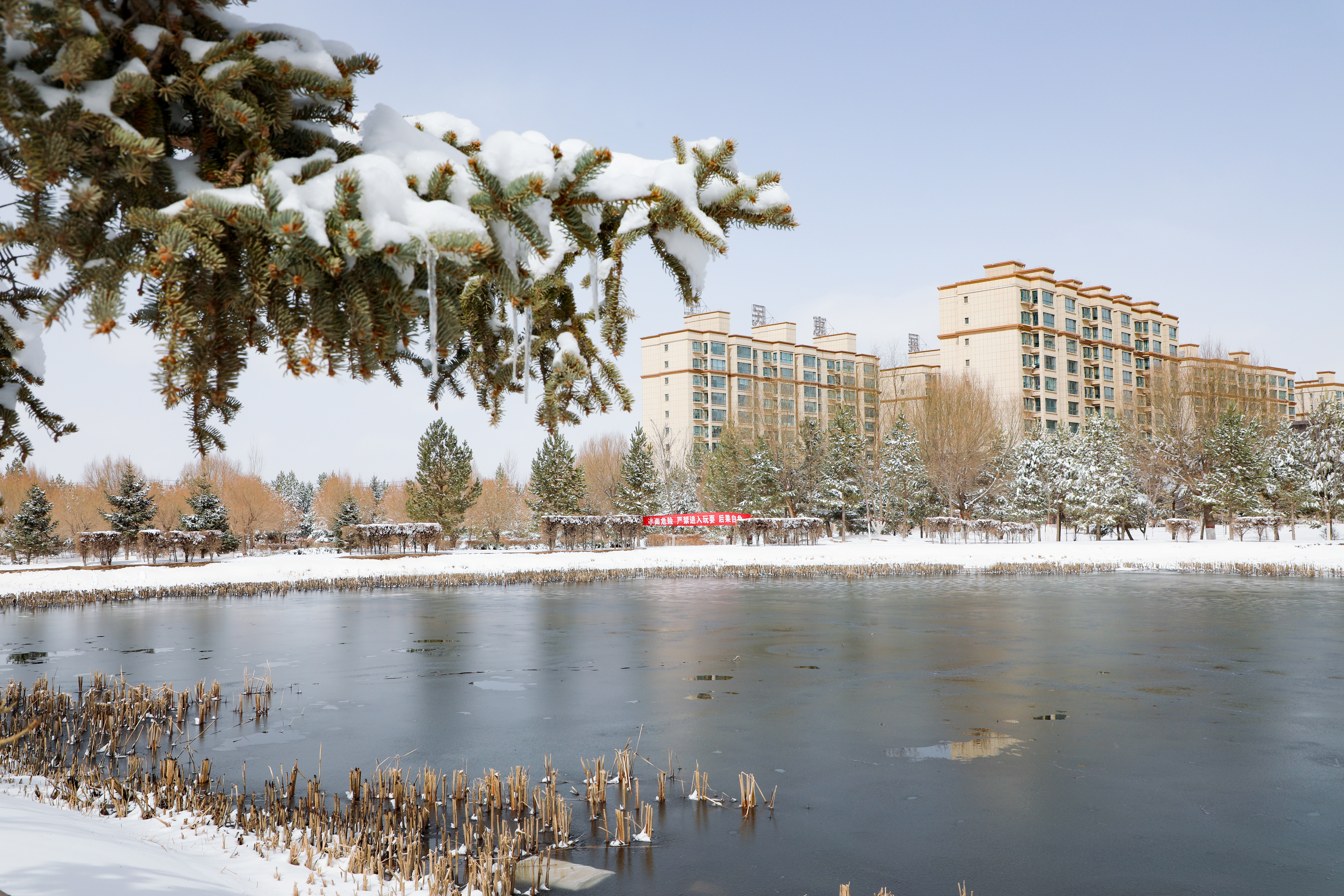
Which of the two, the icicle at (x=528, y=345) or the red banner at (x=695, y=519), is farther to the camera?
the red banner at (x=695, y=519)

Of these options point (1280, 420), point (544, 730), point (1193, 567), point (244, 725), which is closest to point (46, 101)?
point (544, 730)

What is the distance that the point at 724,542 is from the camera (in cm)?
6303

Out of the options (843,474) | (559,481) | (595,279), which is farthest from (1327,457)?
(595,279)

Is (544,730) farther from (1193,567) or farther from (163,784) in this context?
(1193,567)

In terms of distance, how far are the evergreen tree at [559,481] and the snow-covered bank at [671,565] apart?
7377 mm

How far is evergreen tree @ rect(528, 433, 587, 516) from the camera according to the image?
6375cm

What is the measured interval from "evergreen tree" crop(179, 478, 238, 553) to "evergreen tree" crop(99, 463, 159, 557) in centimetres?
208

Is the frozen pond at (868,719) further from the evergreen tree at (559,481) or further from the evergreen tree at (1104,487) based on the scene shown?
the evergreen tree at (559,481)

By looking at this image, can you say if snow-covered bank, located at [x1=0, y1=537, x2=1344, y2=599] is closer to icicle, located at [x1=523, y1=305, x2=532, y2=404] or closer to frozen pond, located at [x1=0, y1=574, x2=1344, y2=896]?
frozen pond, located at [x1=0, y1=574, x2=1344, y2=896]

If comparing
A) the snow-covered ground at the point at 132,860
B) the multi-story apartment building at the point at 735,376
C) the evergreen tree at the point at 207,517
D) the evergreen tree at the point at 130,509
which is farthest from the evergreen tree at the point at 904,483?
the snow-covered ground at the point at 132,860

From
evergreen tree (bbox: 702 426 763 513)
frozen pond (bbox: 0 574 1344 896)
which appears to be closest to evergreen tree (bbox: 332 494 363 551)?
evergreen tree (bbox: 702 426 763 513)

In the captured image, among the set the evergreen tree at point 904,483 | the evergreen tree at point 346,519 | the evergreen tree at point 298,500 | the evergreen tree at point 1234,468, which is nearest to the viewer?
the evergreen tree at point 1234,468

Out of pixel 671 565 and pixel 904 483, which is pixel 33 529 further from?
pixel 904 483

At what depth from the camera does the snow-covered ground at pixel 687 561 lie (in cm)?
3806
